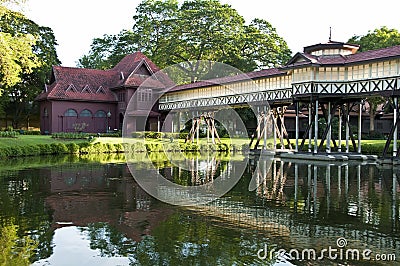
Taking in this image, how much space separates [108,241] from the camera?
29.6 ft

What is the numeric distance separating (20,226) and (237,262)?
5319 mm

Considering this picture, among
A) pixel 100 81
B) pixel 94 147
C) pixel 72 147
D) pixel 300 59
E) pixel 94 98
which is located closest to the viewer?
pixel 300 59

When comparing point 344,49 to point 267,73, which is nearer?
point 344,49

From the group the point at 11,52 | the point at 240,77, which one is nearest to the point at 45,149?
the point at 11,52

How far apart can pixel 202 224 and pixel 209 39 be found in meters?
39.4

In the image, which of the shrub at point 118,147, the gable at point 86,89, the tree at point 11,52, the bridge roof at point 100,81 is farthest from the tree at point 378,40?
the tree at point 11,52

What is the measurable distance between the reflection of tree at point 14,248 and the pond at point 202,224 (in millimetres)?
19

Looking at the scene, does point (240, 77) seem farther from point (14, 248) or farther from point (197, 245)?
point (14, 248)

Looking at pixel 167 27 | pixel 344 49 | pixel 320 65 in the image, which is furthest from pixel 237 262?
pixel 167 27

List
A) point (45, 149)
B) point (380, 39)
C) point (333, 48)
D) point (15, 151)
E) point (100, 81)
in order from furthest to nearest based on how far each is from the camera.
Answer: point (100, 81) < point (380, 39) < point (45, 149) < point (333, 48) < point (15, 151)

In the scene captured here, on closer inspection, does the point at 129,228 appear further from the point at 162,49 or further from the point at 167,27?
the point at 167,27

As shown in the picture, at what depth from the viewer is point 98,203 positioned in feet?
43.0

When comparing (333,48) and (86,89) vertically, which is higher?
(333,48)

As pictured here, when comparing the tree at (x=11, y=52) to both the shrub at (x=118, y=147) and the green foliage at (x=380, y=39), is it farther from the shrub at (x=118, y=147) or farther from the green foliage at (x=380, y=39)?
the green foliage at (x=380, y=39)
